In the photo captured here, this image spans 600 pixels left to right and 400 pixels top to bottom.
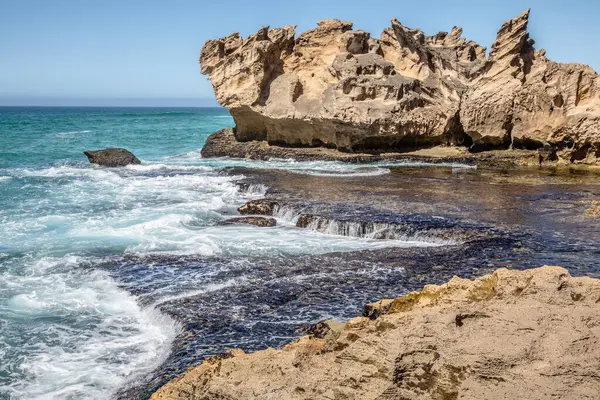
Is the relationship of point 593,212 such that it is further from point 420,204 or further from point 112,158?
point 112,158

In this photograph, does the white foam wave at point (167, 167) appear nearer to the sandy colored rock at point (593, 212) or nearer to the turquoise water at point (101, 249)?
the turquoise water at point (101, 249)

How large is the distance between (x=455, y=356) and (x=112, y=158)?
28.9 m

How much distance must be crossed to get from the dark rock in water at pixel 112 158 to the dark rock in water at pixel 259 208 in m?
15.0

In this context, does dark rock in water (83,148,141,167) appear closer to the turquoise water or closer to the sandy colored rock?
the turquoise water

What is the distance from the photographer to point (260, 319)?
28.0ft

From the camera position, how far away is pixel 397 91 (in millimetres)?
27734

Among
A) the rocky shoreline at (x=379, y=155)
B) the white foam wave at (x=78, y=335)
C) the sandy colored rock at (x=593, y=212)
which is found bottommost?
the white foam wave at (x=78, y=335)

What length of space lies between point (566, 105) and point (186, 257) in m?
19.6

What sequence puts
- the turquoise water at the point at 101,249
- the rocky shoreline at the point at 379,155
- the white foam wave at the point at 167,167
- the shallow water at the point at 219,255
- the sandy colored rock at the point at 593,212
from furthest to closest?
the white foam wave at the point at 167,167
the rocky shoreline at the point at 379,155
the sandy colored rock at the point at 593,212
the shallow water at the point at 219,255
the turquoise water at the point at 101,249

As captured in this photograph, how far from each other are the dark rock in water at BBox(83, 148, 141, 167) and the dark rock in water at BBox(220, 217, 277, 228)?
52.7ft

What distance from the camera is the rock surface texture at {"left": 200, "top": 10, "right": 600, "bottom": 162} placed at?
992 inches

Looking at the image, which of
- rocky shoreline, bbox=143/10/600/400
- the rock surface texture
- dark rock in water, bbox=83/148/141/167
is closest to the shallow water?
rocky shoreline, bbox=143/10/600/400

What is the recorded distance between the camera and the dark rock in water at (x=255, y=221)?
1540 cm

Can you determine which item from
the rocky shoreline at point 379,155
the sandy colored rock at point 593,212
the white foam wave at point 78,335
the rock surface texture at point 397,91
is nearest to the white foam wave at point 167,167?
the rocky shoreline at point 379,155
